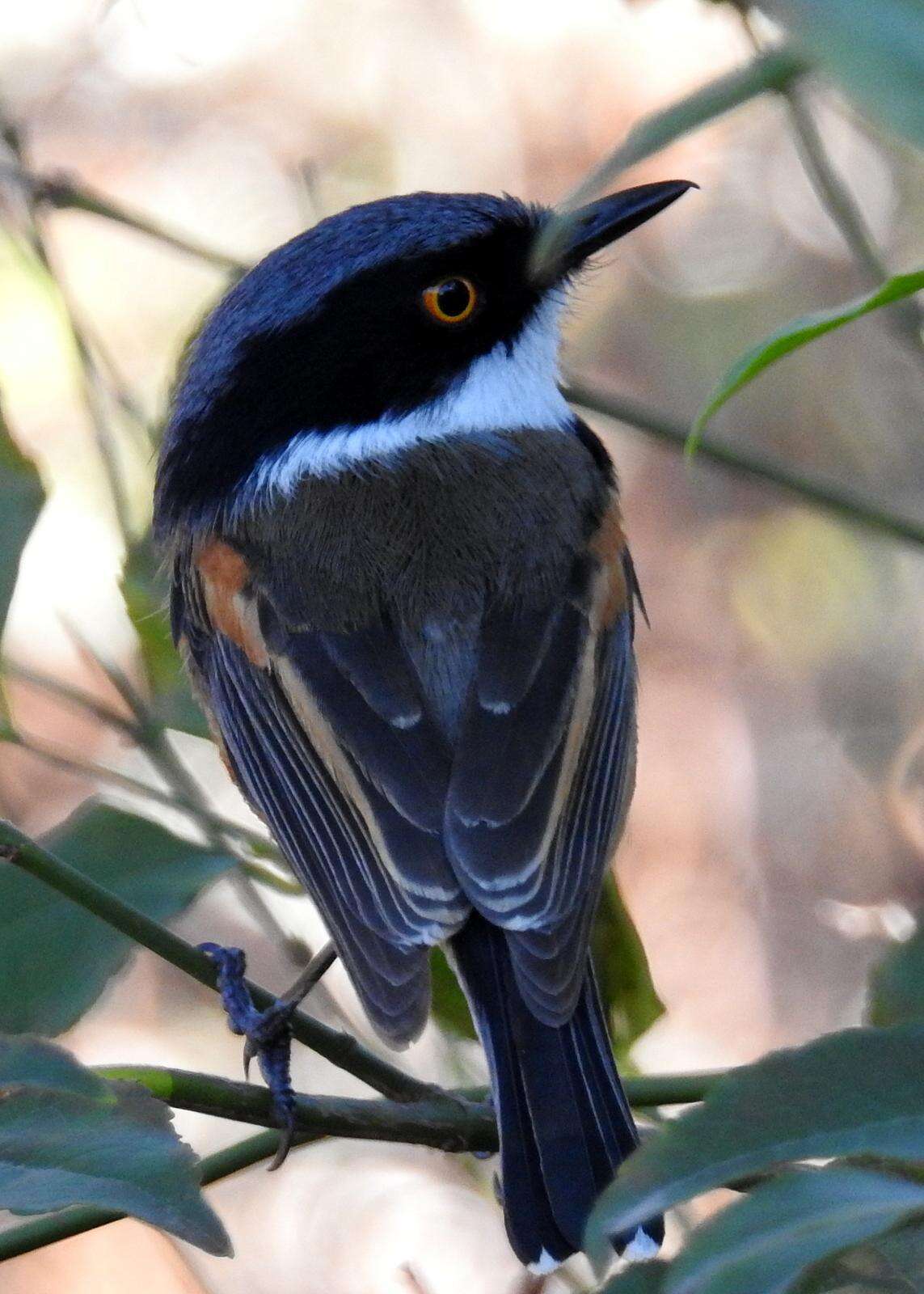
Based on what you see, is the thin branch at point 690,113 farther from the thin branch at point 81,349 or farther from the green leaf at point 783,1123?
the thin branch at point 81,349

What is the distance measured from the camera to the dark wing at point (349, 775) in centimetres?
291

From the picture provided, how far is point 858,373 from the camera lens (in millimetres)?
7668

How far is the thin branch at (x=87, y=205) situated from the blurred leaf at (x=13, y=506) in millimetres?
749

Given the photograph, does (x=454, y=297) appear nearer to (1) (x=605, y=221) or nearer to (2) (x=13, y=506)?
(1) (x=605, y=221)

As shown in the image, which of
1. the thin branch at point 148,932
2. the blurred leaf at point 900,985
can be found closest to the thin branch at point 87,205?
the thin branch at point 148,932

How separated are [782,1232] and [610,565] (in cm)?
261

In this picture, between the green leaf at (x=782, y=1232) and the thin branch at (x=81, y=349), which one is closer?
the green leaf at (x=782, y=1232)

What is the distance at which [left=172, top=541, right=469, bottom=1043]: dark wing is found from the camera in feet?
9.53

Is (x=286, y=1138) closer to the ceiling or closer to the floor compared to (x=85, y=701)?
closer to the floor

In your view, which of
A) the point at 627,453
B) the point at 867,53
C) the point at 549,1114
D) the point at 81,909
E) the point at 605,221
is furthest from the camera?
the point at 627,453

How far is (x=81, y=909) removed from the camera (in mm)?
2871

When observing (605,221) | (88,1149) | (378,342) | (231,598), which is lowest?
(88,1149)

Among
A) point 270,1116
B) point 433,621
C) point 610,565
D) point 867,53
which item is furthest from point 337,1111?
point 867,53

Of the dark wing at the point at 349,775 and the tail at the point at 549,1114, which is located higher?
the dark wing at the point at 349,775
